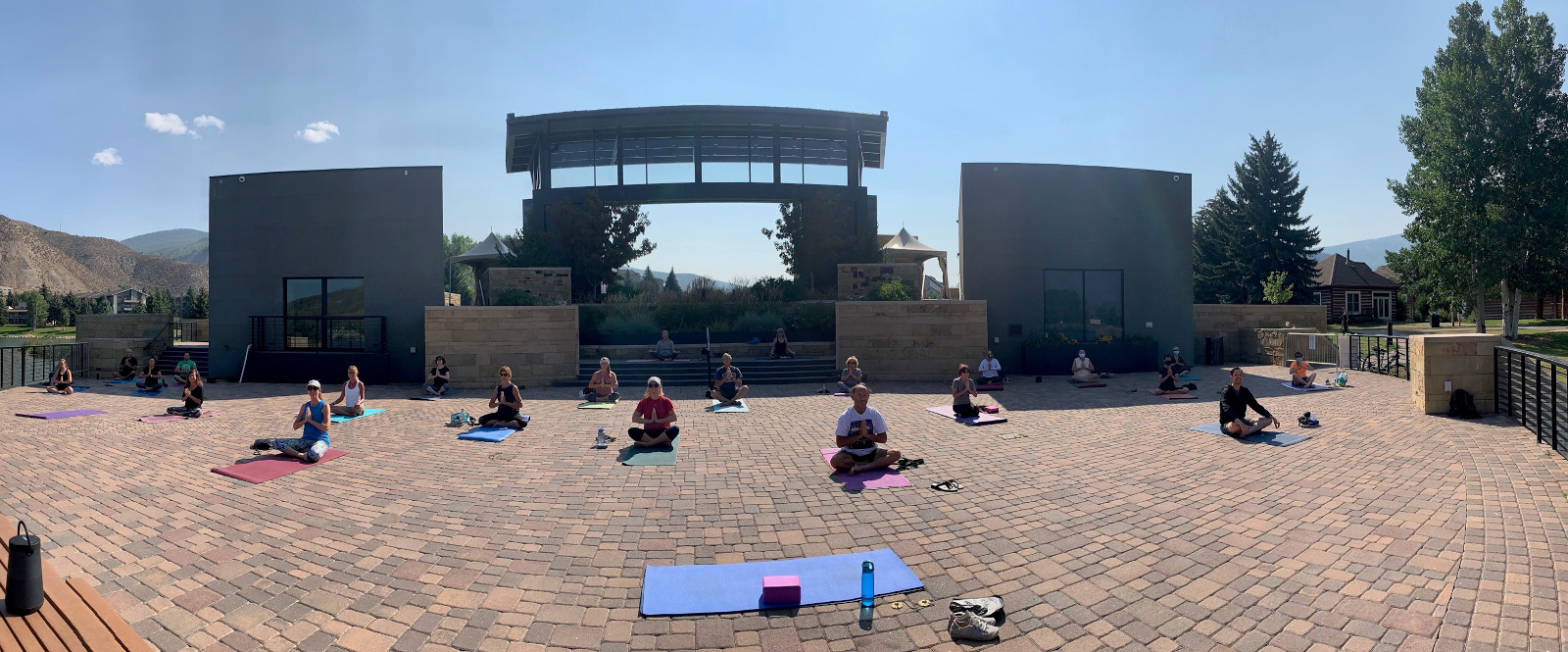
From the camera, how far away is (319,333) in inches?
750

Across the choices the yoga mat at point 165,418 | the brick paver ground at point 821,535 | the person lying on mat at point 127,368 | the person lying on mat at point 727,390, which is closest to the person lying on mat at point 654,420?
the brick paver ground at point 821,535

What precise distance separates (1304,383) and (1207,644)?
15.5m

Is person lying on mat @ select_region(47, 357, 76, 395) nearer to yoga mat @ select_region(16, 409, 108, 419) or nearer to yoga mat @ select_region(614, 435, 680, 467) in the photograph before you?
yoga mat @ select_region(16, 409, 108, 419)

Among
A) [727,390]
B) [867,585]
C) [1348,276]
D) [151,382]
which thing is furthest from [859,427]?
[1348,276]

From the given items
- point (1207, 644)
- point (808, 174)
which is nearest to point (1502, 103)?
point (808, 174)

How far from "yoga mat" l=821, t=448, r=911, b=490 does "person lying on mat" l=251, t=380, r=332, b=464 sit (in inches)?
260

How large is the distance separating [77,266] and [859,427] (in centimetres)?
16407

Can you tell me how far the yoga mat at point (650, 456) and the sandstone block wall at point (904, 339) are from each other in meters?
9.50

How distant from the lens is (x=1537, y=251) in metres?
27.9

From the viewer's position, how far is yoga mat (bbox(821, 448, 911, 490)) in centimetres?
709

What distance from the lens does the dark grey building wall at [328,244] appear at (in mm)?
19219

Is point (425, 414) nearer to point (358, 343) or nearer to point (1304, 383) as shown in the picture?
point (358, 343)

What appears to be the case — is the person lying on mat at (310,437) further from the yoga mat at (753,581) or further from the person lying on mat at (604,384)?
the yoga mat at (753,581)

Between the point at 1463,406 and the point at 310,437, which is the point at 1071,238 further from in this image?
the point at 310,437
